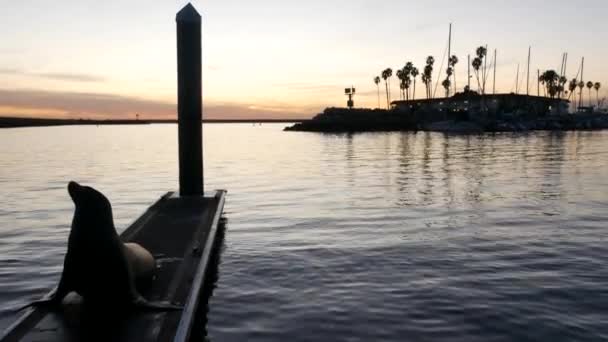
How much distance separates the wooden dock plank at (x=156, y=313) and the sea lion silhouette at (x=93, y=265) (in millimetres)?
217

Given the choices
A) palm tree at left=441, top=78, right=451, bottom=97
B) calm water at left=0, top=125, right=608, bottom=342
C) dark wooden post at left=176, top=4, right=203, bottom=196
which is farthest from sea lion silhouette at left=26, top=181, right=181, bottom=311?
palm tree at left=441, top=78, right=451, bottom=97

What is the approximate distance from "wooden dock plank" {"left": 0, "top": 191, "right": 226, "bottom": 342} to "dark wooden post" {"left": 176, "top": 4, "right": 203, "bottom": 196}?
442cm

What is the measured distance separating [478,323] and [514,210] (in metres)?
11.6

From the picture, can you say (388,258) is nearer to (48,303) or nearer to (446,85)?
(48,303)

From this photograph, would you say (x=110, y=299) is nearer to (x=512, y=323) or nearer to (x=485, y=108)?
(x=512, y=323)

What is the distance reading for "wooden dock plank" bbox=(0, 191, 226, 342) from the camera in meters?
5.93

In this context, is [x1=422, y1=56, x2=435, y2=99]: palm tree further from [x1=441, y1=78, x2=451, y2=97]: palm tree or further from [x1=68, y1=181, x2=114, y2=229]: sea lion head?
[x1=68, y1=181, x2=114, y2=229]: sea lion head

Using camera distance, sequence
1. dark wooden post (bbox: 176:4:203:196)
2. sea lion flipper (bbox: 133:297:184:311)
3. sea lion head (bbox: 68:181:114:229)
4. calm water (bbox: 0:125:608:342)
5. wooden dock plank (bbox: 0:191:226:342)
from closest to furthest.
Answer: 1. wooden dock plank (bbox: 0:191:226:342)
2. sea lion flipper (bbox: 133:297:184:311)
3. sea lion head (bbox: 68:181:114:229)
4. calm water (bbox: 0:125:608:342)
5. dark wooden post (bbox: 176:4:203:196)

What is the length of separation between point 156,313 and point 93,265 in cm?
118

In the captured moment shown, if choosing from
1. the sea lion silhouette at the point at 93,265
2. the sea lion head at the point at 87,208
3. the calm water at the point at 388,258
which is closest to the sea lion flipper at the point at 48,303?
the sea lion silhouette at the point at 93,265

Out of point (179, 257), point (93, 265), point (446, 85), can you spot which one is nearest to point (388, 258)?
point (179, 257)

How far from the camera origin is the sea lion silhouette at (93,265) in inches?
267

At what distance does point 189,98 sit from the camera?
53.0ft

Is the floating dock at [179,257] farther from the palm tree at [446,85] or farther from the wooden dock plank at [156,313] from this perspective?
the palm tree at [446,85]
